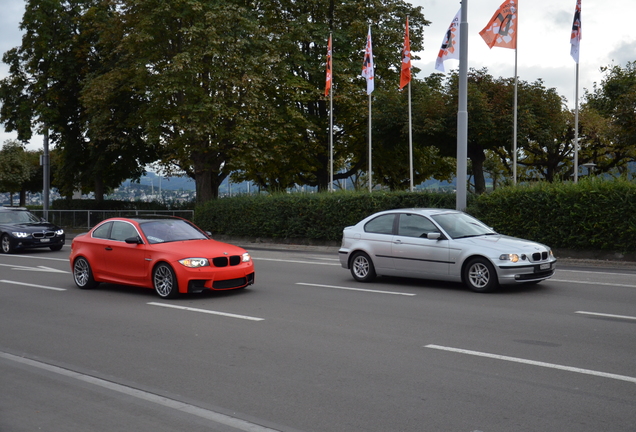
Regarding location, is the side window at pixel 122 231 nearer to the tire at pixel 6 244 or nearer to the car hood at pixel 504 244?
the car hood at pixel 504 244

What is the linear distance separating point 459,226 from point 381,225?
1.57 meters

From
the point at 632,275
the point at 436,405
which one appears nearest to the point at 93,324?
the point at 436,405

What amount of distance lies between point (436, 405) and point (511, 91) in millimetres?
32913

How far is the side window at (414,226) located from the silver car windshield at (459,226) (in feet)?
0.59

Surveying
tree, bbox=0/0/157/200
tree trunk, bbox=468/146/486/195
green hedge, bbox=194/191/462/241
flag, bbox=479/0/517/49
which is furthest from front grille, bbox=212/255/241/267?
tree trunk, bbox=468/146/486/195

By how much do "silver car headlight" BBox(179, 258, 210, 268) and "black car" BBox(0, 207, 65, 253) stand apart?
13774 millimetres

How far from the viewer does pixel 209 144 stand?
3089 cm

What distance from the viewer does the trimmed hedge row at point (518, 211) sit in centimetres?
1706

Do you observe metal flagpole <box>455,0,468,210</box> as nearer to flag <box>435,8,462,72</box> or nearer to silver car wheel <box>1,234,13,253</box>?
flag <box>435,8,462,72</box>

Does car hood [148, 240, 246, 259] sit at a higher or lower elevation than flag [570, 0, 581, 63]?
lower

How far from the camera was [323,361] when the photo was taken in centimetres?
673

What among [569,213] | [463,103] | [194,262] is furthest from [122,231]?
[569,213]

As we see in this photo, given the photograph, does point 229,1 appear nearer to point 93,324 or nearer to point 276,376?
point 93,324

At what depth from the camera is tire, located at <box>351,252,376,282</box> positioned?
13.0 m
